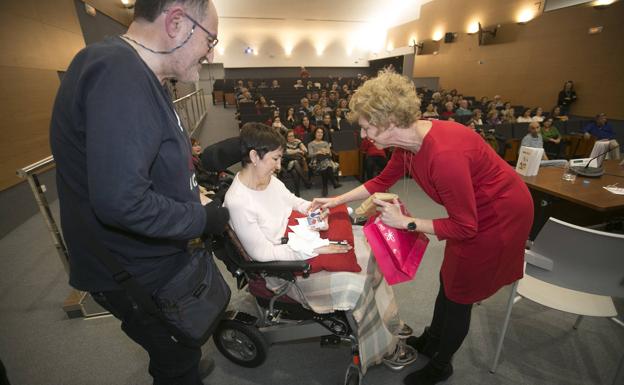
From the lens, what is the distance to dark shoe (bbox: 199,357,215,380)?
1.78 m

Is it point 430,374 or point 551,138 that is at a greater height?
point 551,138

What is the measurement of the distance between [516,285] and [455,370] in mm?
680

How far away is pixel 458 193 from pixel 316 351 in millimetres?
1469

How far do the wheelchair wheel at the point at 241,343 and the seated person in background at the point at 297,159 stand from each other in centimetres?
288

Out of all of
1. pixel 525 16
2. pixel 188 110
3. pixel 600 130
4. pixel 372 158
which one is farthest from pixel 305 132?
pixel 525 16

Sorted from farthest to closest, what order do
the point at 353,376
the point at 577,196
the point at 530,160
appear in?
1. the point at 530,160
2. the point at 577,196
3. the point at 353,376

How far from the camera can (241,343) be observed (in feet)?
5.84

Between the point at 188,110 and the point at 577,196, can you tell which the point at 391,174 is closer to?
the point at 577,196

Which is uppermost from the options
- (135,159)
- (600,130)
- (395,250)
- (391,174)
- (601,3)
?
(601,3)

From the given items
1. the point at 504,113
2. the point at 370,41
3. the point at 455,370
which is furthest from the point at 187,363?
the point at 370,41

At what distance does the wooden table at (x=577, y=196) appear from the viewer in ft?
7.08

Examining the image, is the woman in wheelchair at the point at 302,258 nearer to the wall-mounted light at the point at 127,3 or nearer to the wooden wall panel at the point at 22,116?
the wooden wall panel at the point at 22,116

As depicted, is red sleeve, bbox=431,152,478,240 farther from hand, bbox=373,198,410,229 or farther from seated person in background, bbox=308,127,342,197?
seated person in background, bbox=308,127,342,197

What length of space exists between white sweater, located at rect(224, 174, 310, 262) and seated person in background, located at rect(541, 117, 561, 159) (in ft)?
20.9
